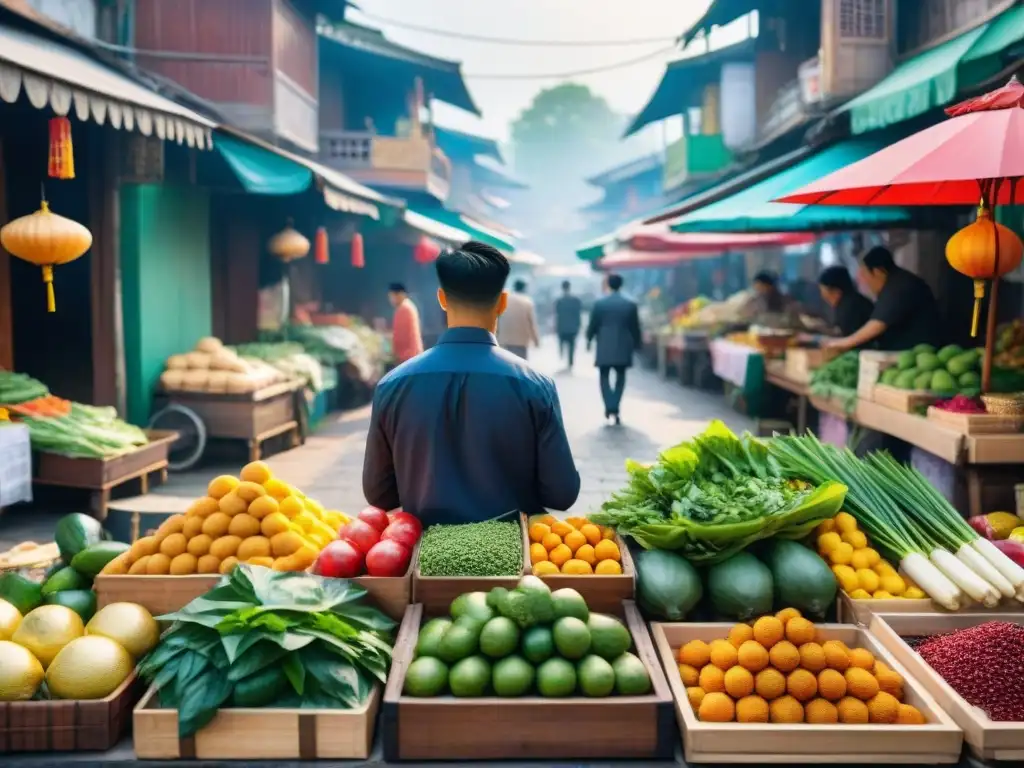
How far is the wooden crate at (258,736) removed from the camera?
2730mm

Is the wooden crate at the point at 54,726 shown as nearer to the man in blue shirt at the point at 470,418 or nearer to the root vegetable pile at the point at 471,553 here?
the root vegetable pile at the point at 471,553

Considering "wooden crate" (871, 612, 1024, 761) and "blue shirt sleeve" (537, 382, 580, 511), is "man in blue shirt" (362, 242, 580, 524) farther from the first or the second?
"wooden crate" (871, 612, 1024, 761)

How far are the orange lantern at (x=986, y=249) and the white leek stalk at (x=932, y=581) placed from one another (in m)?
2.13

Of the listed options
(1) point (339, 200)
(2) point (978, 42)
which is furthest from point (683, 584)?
(1) point (339, 200)

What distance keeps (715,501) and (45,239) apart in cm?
484

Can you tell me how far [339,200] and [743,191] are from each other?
15.0 feet

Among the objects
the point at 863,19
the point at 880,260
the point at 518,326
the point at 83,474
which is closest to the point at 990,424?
the point at 880,260

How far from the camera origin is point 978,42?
328 inches

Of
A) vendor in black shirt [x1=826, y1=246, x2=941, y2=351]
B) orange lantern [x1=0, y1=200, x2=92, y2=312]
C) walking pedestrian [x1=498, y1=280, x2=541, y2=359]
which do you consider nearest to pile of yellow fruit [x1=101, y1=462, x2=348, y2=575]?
orange lantern [x1=0, y1=200, x2=92, y2=312]

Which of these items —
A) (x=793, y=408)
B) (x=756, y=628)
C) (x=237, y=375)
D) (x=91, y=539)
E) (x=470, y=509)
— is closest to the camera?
(x=756, y=628)

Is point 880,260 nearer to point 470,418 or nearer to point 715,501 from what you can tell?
point 715,501

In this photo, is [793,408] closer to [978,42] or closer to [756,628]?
[978,42]

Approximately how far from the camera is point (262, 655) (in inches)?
111

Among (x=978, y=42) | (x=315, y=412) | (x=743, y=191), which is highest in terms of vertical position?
(x=978, y=42)
